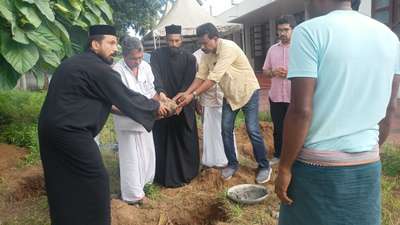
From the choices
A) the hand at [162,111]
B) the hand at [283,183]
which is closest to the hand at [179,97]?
the hand at [162,111]

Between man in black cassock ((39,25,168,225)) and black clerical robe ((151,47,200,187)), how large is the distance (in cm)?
158

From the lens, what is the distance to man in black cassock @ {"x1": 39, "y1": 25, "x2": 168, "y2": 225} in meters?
2.57

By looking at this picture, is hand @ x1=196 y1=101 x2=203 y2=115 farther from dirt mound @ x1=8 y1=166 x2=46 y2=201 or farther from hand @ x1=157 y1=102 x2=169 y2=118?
dirt mound @ x1=8 y1=166 x2=46 y2=201

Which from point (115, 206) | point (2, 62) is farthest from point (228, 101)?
point (2, 62)

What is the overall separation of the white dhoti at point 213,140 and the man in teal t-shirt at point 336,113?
9.47 ft

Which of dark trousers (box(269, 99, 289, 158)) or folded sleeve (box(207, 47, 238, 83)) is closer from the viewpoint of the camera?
folded sleeve (box(207, 47, 238, 83))

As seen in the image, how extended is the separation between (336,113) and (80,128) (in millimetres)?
1667

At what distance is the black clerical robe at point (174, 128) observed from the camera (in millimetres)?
4402

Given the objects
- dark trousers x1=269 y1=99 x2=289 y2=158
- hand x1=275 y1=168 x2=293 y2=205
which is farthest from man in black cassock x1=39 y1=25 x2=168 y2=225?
dark trousers x1=269 y1=99 x2=289 y2=158

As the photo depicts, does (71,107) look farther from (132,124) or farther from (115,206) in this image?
(115,206)

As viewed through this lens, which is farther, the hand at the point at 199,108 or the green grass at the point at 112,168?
the hand at the point at 199,108

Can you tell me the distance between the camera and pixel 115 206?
3.66m

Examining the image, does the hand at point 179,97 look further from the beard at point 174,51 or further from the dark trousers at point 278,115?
the dark trousers at point 278,115

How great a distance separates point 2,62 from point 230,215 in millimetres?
2782
